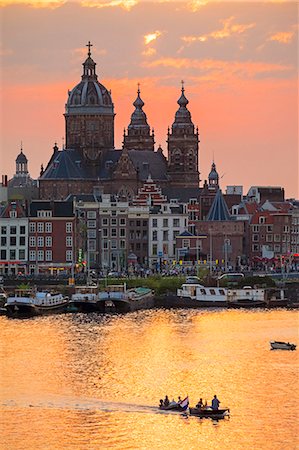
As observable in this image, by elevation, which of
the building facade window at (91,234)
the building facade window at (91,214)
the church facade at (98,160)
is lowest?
the building facade window at (91,234)

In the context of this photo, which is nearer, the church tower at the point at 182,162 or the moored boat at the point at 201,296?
the moored boat at the point at 201,296

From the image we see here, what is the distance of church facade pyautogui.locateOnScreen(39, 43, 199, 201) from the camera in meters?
191

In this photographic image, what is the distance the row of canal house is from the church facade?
9924mm

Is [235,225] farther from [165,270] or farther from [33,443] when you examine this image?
[33,443]

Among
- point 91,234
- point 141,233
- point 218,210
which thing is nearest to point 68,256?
point 91,234

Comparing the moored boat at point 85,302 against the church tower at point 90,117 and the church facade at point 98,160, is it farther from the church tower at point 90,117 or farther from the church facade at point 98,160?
the church tower at point 90,117

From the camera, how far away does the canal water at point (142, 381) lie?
7694 centimetres

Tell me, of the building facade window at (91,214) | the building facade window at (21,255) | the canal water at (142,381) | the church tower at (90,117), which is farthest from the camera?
the church tower at (90,117)

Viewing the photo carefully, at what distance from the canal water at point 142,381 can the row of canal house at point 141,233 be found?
3781 centimetres

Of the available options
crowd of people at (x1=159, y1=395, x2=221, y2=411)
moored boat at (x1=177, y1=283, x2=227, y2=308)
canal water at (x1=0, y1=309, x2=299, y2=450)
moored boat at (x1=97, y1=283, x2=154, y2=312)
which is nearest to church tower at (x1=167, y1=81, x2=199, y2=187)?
moored boat at (x1=177, y1=283, x2=227, y2=308)

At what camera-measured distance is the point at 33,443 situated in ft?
249

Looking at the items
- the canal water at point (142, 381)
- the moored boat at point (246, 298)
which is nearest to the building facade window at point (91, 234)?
the moored boat at point (246, 298)

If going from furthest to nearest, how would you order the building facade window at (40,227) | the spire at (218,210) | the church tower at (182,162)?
the church tower at (182,162), the spire at (218,210), the building facade window at (40,227)

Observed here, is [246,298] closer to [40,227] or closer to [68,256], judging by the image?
[68,256]
